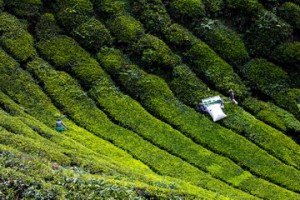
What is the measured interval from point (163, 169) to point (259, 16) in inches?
572

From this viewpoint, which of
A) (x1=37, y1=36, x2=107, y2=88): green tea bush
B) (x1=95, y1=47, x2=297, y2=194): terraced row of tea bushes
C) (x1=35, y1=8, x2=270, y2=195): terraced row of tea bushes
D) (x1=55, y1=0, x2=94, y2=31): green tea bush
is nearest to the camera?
(x1=35, y1=8, x2=270, y2=195): terraced row of tea bushes

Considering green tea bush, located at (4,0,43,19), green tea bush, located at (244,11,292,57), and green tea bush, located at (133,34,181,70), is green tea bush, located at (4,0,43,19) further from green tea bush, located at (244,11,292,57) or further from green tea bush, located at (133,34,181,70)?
green tea bush, located at (244,11,292,57)

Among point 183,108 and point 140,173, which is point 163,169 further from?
point 183,108

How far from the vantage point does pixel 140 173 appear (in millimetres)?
20328

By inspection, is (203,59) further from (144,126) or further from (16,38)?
(16,38)

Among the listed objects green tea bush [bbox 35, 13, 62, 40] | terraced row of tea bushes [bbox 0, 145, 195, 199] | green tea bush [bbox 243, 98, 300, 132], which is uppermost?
green tea bush [bbox 35, 13, 62, 40]

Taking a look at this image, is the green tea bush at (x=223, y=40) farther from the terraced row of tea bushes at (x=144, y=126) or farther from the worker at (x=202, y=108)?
the terraced row of tea bushes at (x=144, y=126)

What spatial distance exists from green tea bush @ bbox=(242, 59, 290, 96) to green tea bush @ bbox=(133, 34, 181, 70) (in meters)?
4.80

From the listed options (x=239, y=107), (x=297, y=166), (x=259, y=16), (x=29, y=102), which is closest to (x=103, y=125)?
(x=29, y=102)

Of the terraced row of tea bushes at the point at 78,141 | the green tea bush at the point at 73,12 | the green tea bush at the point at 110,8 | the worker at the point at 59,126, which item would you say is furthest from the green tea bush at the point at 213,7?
the worker at the point at 59,126

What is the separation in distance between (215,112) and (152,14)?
8.84m

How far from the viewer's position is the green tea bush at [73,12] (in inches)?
1196

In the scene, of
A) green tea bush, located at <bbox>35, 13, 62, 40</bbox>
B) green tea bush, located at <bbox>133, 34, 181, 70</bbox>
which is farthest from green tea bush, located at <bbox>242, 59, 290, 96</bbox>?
green tea bush, located at <bbox>35, 13, 62, 40</bbox>

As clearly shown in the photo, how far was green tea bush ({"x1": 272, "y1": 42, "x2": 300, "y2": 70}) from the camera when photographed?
29891mm
